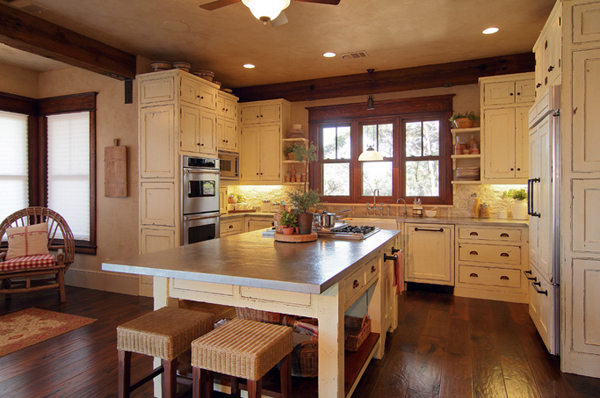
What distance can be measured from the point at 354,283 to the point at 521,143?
364cm

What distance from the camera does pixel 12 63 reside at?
5.14m

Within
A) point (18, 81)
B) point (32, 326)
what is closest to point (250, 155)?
point (18, 81)

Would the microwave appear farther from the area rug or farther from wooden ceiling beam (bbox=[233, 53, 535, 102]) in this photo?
the area rug

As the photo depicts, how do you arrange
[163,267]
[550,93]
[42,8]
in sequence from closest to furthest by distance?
[163,267], [550,93], [42,8]

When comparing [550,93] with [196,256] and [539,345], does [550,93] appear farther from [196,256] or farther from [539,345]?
[196,256]

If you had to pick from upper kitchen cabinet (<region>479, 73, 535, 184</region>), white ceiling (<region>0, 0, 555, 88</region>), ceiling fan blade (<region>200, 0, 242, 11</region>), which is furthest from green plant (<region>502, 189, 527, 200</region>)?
ceiling fan blade (<region>200, 0, 242, 11</region>)

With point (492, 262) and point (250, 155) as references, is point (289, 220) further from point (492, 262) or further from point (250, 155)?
point (250, 155)

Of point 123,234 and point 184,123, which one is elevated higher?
point 184,123

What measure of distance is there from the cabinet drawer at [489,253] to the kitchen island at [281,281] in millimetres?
2637

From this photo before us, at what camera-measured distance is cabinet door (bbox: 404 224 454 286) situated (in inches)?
187

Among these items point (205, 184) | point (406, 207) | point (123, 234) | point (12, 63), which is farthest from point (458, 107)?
point (12, 63)

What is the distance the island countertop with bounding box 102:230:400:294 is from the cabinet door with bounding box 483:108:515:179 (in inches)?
109

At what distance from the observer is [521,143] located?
461 cm

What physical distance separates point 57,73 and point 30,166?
1.40m
